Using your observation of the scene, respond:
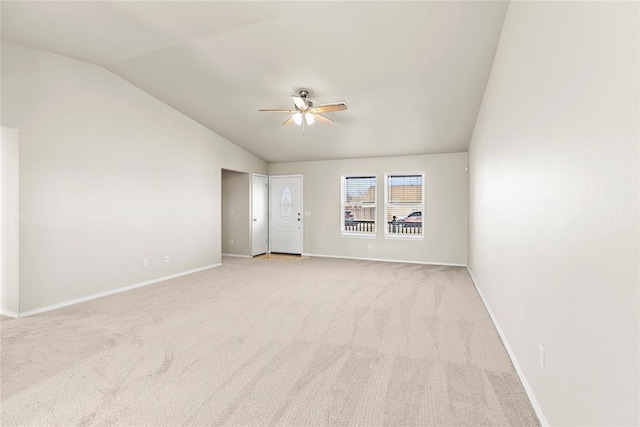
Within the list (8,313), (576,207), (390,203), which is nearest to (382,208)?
(390,203)

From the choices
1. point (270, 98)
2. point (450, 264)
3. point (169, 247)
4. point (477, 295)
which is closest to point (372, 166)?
point (450, 264)

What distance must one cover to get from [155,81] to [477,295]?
17.8ft

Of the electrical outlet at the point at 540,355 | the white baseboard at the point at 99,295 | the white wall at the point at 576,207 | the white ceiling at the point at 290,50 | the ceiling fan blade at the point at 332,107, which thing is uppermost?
the white ceiling at the point at 290,50

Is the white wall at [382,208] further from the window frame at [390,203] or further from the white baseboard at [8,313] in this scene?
the white baseboard at [8,313]

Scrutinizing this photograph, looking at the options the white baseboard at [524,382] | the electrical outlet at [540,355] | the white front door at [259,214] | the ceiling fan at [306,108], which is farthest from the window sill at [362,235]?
the electrical outlet at [540,355]

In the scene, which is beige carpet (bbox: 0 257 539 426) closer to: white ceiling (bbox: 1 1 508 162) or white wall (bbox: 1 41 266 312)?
white wall (bbox: 1 41 266 312)

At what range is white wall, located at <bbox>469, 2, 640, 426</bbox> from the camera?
984 mm

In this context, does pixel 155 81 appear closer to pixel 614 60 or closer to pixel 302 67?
pixel 302 67

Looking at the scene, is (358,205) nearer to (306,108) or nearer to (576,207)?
(306,108)

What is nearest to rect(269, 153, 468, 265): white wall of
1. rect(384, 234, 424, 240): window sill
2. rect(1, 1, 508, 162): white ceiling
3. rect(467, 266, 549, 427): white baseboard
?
rect(384, 234, 424, 240): window sill

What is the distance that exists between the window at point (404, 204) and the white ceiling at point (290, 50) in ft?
5.29

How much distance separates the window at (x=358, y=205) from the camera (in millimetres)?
7219

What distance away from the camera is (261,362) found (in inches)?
95.3

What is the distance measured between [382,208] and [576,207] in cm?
573
